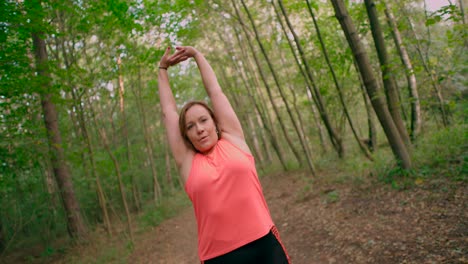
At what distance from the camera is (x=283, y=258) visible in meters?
1.85

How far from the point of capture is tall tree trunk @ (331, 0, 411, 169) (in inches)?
216

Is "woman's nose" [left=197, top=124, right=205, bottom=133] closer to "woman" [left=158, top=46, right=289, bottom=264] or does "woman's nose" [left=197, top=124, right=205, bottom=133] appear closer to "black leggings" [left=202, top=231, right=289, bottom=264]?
"woman" [left=158, top=46, right=289, bottom=264]

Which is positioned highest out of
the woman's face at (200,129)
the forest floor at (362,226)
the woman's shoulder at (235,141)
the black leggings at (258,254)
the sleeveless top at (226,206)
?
the woman's face at (200,129)

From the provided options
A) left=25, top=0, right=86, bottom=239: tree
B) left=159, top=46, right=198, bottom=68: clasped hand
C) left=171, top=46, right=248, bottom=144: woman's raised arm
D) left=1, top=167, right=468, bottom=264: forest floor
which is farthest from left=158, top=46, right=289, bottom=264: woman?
left=25, top=0, right=86, bottom=239: tree

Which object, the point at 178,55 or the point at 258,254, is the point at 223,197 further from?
the point at 178,55

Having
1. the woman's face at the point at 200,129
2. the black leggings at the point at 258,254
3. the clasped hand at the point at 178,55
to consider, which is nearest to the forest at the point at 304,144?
the black leggings at the point at 258,254

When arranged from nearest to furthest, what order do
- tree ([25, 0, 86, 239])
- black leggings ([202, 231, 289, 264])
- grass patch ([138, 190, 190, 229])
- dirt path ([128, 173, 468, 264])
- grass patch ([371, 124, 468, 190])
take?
black leggings ([202, 231, 289, 264]), dirt path ([128, 173, 468, 264]), grass patch ([371, 124, 468, 190]), tree ([25, 0, 86, 239]), grass patch ([138, 190, 190, 229])

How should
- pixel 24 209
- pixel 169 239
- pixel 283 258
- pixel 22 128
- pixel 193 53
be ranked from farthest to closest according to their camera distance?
pixel 24 209, pixel 169 239, pixel 22 128, pixel 193 53, pixel 283 258

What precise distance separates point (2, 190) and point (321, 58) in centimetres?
1049

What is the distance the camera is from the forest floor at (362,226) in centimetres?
363

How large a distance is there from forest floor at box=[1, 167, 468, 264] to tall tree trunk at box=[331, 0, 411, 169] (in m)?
0.66

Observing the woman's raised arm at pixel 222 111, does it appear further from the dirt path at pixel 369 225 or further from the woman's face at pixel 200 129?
the dirt path at pixel 369 225

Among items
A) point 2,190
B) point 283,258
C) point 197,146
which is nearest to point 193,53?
point 197,146

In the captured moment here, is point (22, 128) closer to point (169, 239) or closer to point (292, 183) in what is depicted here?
point (169, 239)
